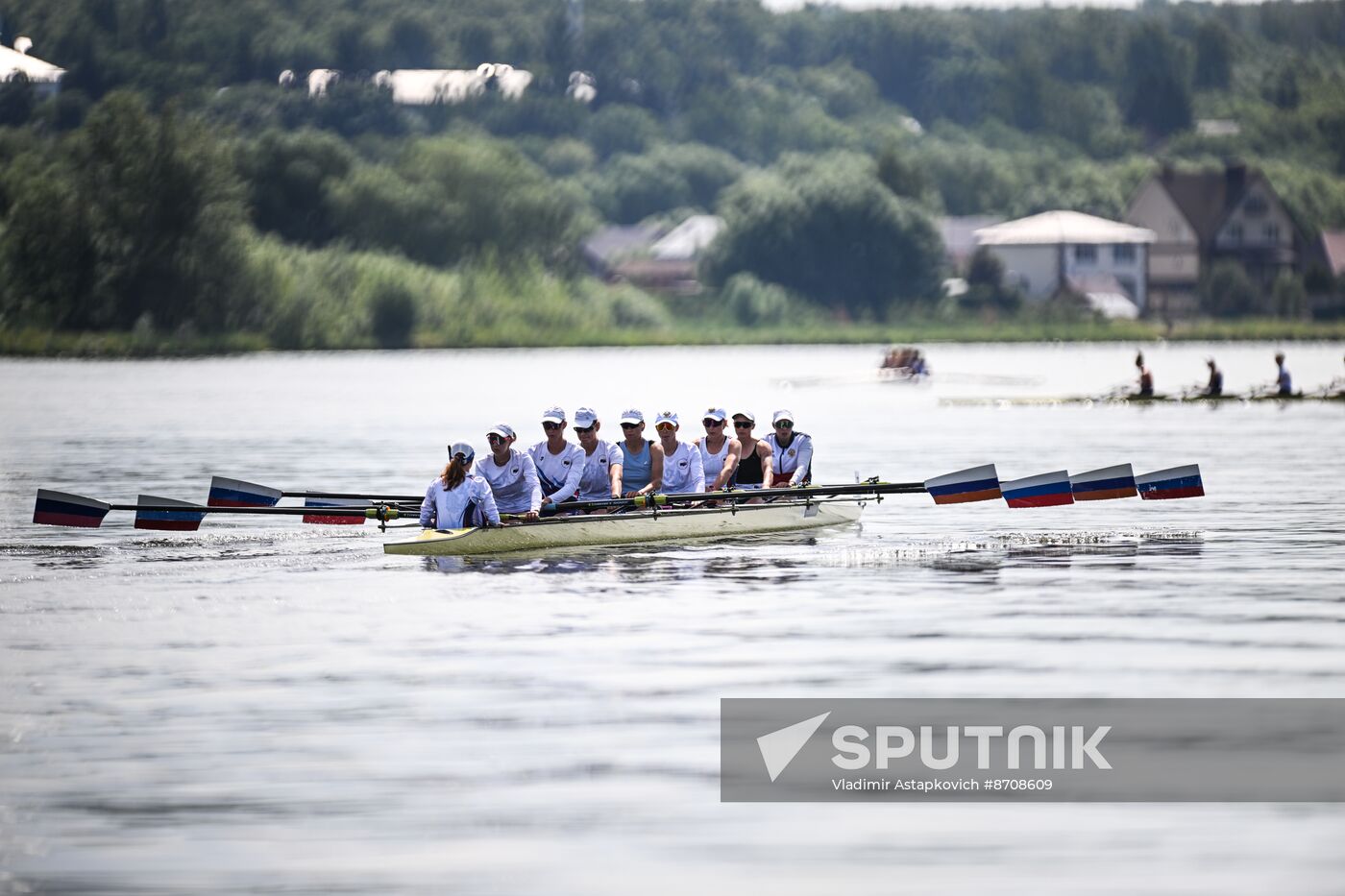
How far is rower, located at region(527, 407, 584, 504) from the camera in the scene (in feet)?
88.3

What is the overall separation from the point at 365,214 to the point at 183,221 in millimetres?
23122

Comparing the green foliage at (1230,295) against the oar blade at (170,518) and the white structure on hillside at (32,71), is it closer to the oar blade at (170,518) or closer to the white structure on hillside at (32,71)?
the white structure on hillside at (32,71)

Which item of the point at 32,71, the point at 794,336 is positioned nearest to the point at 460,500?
the point at 32,71

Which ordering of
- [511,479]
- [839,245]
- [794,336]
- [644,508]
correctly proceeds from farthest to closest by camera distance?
[839,245], [794,336], [644,508], [511,479]

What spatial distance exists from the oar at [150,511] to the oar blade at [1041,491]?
24.4ft

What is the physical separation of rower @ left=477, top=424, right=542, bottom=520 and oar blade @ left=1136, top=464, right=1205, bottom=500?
8.21 metres

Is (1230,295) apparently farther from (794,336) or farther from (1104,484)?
(1104,484)

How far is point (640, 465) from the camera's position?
92.0 ft

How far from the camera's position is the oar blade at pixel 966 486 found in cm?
2880

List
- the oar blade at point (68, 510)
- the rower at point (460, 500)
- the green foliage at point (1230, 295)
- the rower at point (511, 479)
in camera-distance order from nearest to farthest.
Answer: the rower at point (460, 500)
the rower at point (511, 479)
the oar blade at point (68, 510)
the green foliage at point (1230, 295)

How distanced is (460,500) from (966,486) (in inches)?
268

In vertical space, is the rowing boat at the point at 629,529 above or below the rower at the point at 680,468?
below

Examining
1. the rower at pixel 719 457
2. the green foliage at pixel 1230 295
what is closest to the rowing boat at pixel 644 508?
the rower at pixel 719 457

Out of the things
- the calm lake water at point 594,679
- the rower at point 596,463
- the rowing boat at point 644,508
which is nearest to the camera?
the calm lake water at point 594,679
